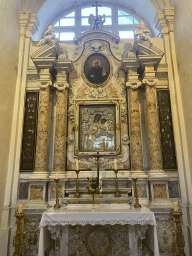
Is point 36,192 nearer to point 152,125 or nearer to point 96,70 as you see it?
point 152,125

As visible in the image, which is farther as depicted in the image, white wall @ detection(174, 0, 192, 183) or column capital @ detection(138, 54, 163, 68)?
column capital @ detection(138, 54, 163, 68)

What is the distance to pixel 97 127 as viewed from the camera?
19.9 ft

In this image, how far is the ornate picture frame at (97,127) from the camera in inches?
234

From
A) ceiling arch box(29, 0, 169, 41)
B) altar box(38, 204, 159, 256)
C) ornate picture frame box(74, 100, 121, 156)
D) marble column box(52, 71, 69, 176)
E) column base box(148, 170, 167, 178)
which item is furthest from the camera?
ceiling arch box(29, 0, 169, 41)

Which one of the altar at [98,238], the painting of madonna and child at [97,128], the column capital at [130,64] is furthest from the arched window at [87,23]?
the altar at [98,238]

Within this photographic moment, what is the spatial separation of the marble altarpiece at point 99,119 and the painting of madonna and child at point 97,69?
0.10ft

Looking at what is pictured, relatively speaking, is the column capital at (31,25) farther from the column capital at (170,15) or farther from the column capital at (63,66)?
the column capital at (170,15)

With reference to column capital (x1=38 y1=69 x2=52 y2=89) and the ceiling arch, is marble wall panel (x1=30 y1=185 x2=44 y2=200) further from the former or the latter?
the ceiling arch

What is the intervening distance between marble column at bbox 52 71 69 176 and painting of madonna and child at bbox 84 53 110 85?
0.72 m

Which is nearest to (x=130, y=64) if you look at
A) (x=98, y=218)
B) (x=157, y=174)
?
(x=157, y=174)

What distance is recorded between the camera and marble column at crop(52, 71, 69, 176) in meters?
5.68

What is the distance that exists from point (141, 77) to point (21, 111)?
359 centimetres

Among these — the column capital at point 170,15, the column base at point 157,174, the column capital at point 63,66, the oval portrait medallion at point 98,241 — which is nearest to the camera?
the oval portrait medallion at point 98,241

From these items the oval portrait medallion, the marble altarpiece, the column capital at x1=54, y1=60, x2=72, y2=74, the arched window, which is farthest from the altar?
the arched window
